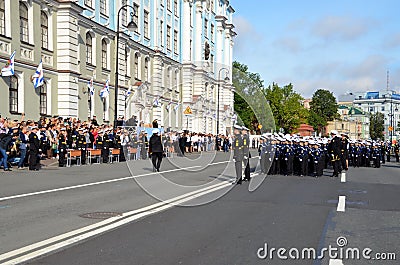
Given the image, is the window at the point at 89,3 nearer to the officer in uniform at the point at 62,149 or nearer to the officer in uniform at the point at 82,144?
the officer in uniform at the point at 82,144

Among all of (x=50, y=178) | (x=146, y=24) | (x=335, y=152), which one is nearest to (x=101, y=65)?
(x=146, y=24)

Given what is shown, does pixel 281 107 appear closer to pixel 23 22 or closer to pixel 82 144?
pixel 82 144

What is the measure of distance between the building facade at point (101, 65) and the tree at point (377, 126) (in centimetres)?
13576

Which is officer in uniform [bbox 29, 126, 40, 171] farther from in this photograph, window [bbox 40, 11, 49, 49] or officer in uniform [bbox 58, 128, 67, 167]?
window [bbox 40, 11, 49, 49]

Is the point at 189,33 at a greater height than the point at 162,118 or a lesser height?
greater

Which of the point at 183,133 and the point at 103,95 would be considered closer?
the point at 183,133

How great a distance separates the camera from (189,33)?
53500 mm

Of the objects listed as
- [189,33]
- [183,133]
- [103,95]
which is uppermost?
[189,33]

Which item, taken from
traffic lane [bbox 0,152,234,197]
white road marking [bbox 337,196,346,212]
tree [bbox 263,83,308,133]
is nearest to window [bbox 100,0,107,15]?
tree [bbox 263,83,308,133]

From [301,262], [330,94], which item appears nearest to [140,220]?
[301,262]

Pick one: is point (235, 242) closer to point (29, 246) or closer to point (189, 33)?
point (29, 246)

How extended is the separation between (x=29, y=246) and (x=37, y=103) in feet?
78.8

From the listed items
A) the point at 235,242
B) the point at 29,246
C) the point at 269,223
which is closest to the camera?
the point at 29,246

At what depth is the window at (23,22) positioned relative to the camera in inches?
1138
